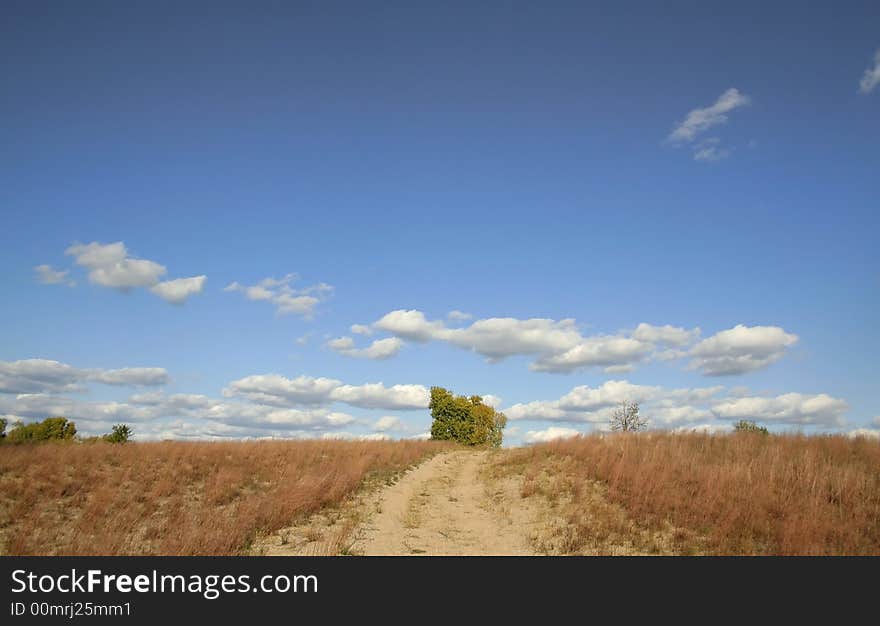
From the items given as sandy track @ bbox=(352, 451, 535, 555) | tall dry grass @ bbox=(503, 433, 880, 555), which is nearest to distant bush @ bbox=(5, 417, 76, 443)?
sandy track @ bbox=(352, 451, 535, 555)

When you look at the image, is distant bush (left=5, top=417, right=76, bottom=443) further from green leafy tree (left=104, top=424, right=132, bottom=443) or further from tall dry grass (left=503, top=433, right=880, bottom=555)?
tall dry grass (left=503, top=433, right=880, bottom=555)

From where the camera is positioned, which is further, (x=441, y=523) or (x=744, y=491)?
(x=441, y=523)

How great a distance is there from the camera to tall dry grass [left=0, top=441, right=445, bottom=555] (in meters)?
11.4

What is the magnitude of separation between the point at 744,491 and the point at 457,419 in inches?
2001

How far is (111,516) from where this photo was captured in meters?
13.7

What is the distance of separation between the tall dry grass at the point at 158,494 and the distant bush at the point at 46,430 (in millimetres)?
18754

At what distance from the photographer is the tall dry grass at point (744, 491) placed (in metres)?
11.1

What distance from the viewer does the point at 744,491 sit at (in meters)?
13.5

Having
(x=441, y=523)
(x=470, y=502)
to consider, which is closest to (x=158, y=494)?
(x=441, y=523)

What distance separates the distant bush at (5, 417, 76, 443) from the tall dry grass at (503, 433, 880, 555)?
36.9 meters

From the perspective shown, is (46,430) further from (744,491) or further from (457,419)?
(744,491)
